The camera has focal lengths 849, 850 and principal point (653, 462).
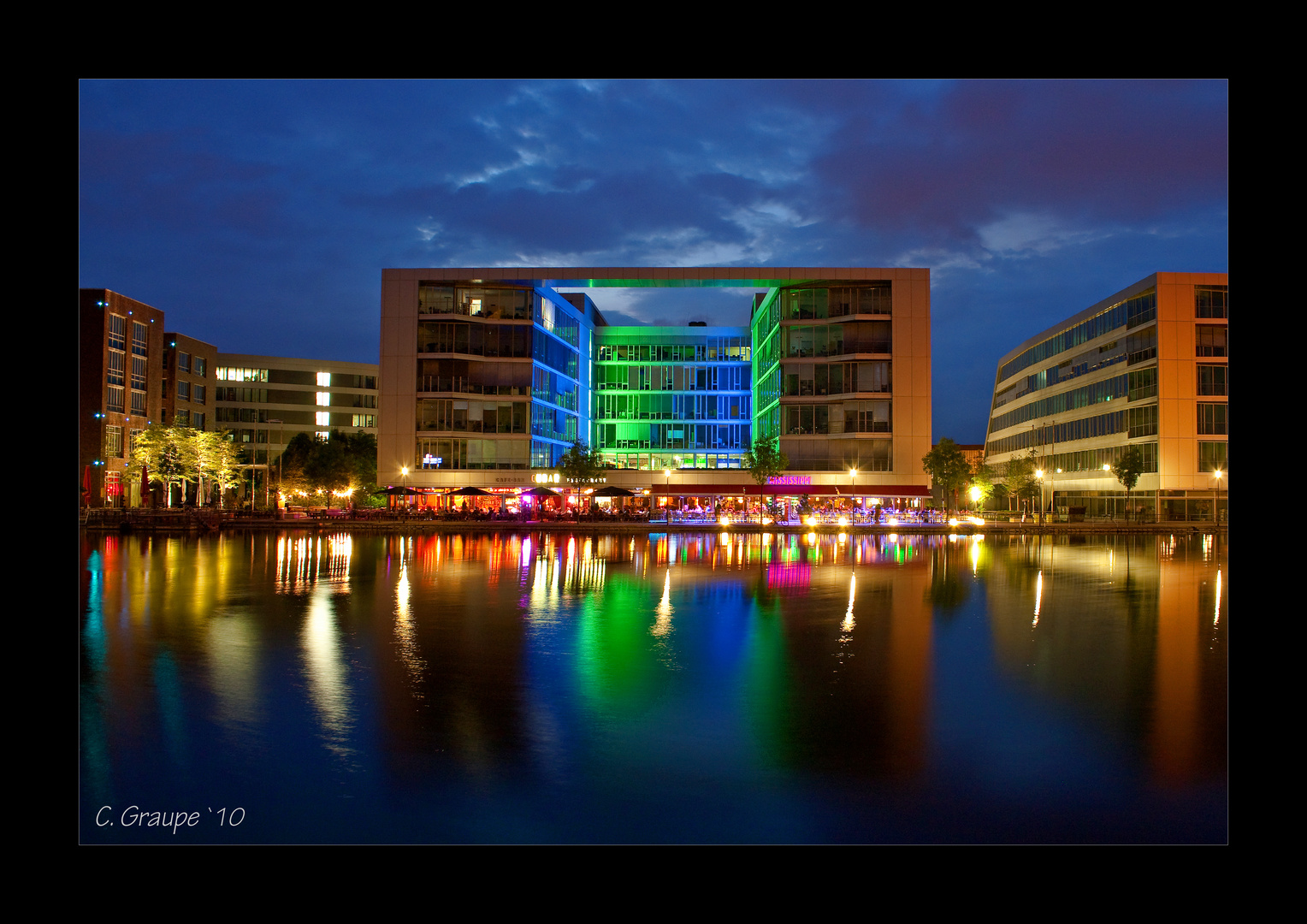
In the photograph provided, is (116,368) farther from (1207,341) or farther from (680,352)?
(1207,341)

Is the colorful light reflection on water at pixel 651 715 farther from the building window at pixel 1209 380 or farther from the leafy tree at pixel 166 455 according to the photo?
the building window at pixel 1209 380

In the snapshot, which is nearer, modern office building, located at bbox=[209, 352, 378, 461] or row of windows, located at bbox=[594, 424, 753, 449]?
row of windows, located at bbox=[594, 424, 753, 449]

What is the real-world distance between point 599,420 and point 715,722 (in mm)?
76293

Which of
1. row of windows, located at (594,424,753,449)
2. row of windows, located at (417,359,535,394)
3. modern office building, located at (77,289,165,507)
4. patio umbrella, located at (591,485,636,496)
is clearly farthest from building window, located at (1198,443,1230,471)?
modern office building, located at (77,289,165,507)

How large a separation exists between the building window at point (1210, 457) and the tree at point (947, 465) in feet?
54.0

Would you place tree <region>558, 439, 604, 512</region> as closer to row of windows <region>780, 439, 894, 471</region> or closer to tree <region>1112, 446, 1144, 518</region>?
row of windows <region>780, 439, 894, 471</region>

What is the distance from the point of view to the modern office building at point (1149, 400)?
62.4 m

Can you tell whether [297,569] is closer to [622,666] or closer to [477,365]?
[622,666]

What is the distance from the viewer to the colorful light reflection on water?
754cm

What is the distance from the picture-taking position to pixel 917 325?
213ft

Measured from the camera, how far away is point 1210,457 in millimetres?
62875

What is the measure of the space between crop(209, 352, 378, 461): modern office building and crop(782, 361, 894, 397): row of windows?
5468 centimetres

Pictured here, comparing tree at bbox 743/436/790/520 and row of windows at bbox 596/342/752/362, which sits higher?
row of windows at bbox 596/342/752/362
